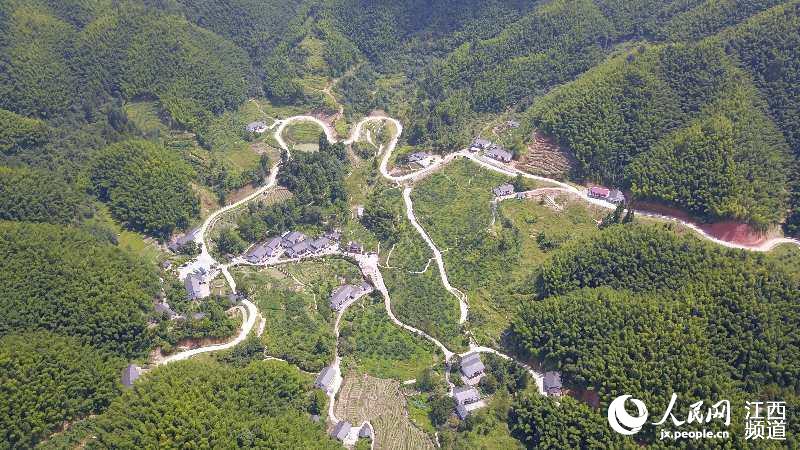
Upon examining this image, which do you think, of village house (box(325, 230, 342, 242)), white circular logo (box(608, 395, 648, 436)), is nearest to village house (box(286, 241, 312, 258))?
village house (box(325, 230, 342, 242))

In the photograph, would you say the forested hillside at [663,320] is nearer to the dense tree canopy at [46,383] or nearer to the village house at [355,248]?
the village house at [355,248]

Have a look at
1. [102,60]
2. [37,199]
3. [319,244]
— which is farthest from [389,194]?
[102,60]

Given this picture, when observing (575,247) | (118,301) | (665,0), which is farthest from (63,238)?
(665,0)

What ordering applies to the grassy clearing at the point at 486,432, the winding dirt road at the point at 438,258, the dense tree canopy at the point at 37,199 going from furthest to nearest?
the dense tree canopy at the point at 37,199 → the winding dirt road at the point at 438,258 → the grassy clearing at the point at 486,432

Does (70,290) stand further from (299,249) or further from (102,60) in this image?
(102,60)

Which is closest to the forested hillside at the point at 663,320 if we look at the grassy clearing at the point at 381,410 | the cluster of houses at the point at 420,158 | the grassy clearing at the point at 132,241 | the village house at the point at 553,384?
the village house at the point at 553,384

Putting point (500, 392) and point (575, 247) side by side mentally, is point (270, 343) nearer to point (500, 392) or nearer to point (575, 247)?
point (500, 392)
